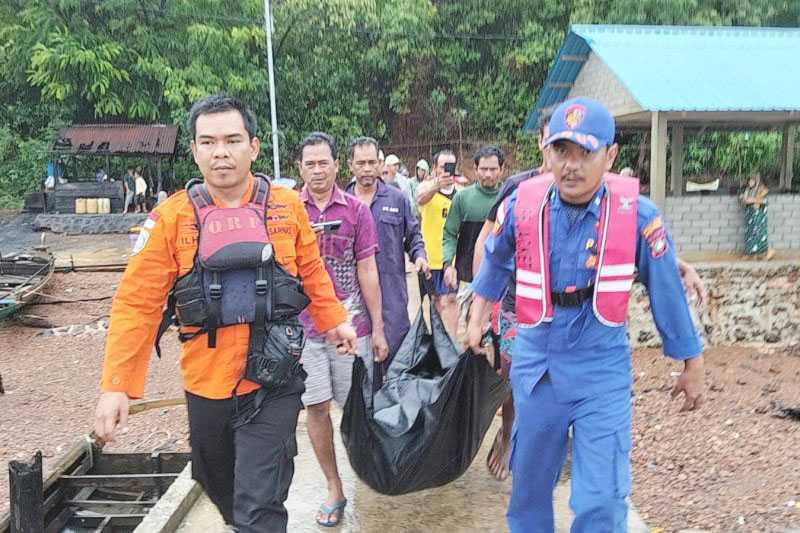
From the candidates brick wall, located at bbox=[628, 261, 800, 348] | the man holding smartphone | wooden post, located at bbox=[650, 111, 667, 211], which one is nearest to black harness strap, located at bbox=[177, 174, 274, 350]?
the man holding smartphone

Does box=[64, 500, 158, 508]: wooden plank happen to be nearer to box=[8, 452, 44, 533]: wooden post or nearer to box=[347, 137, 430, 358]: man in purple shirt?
box=[8, 452, 44, 533]: wooden post

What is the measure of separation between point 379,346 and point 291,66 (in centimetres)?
2435

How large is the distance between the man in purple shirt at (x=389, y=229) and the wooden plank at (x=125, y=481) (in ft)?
6.16

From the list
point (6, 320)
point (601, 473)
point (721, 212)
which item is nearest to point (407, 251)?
point (601, 473)

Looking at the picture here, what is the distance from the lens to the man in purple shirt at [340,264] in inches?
142

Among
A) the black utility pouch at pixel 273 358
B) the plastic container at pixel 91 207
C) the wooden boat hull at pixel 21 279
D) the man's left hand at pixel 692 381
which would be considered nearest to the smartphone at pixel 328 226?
the black utility pouch at pixel 273 358

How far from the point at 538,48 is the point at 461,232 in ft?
66.4

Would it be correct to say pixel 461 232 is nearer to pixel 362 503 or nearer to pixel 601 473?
pixel 362 503

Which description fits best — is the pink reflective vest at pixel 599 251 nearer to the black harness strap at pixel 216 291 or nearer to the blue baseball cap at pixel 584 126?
the blue baseball cap at pixel 584 126

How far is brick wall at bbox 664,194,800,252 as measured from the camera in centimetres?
914

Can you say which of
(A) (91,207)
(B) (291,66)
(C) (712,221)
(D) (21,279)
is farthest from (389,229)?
(B) (291,66)

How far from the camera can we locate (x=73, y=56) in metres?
23.1

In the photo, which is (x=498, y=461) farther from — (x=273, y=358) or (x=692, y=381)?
(x=273, y=358)

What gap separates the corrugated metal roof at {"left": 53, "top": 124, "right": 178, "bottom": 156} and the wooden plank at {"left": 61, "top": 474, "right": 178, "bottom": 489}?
18.6m
